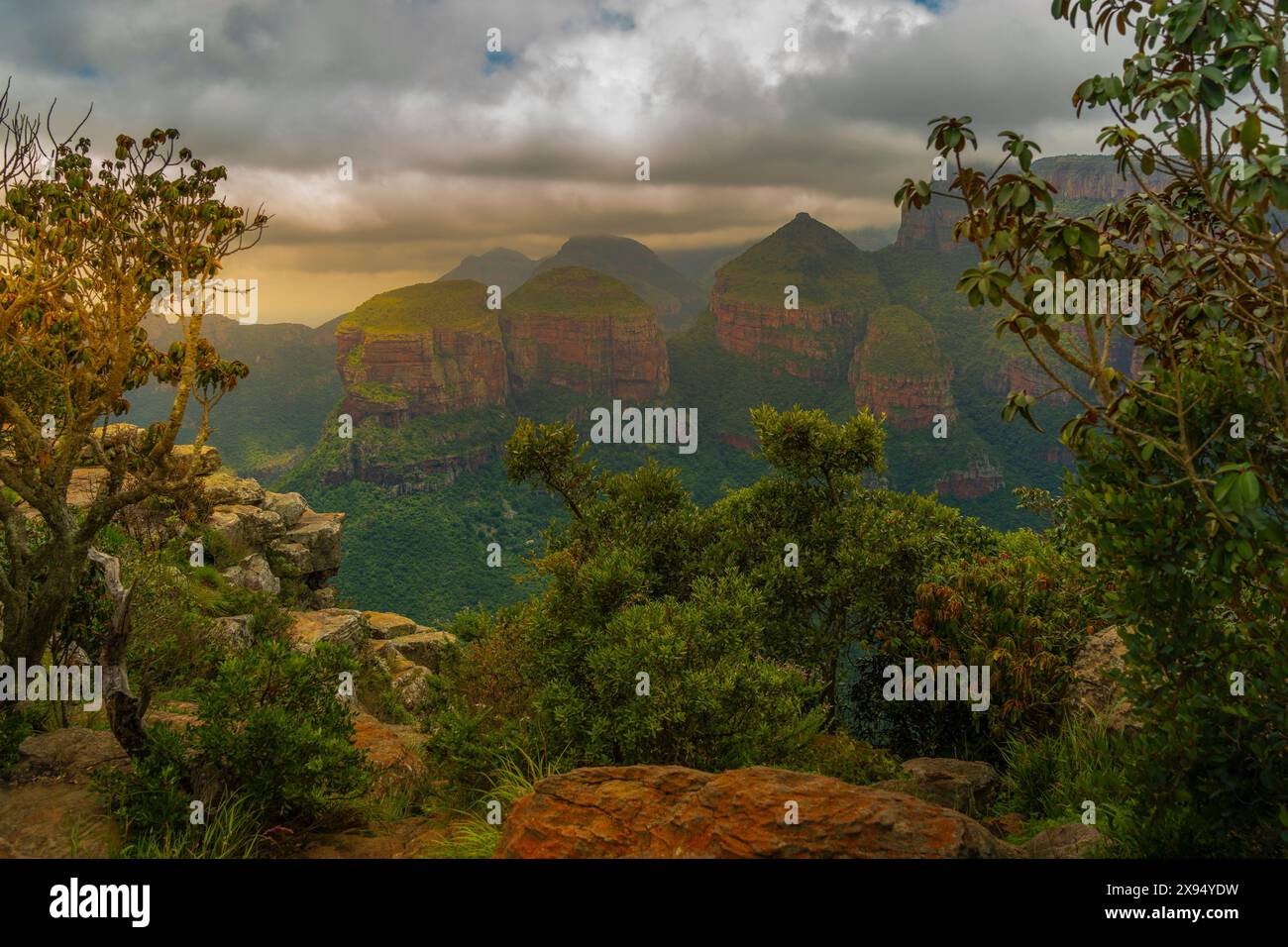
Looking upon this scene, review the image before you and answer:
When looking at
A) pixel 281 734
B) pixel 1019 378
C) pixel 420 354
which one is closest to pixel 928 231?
pixel 1019 378

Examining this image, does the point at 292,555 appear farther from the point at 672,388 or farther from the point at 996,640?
the point at 672,388

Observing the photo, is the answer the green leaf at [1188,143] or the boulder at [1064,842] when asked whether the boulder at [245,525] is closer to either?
the boulder at [1064,842]

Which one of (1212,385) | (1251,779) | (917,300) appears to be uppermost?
(917,300)

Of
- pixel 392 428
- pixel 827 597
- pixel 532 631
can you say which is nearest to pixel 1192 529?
pixel 532 631

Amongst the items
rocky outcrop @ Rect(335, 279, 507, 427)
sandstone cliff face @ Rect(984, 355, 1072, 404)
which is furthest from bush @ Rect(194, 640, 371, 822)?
sandstone cliff face @ Rect(984, 355, 1072, 404)

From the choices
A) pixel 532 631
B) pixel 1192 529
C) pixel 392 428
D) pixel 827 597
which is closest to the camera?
pixel 1192 529
